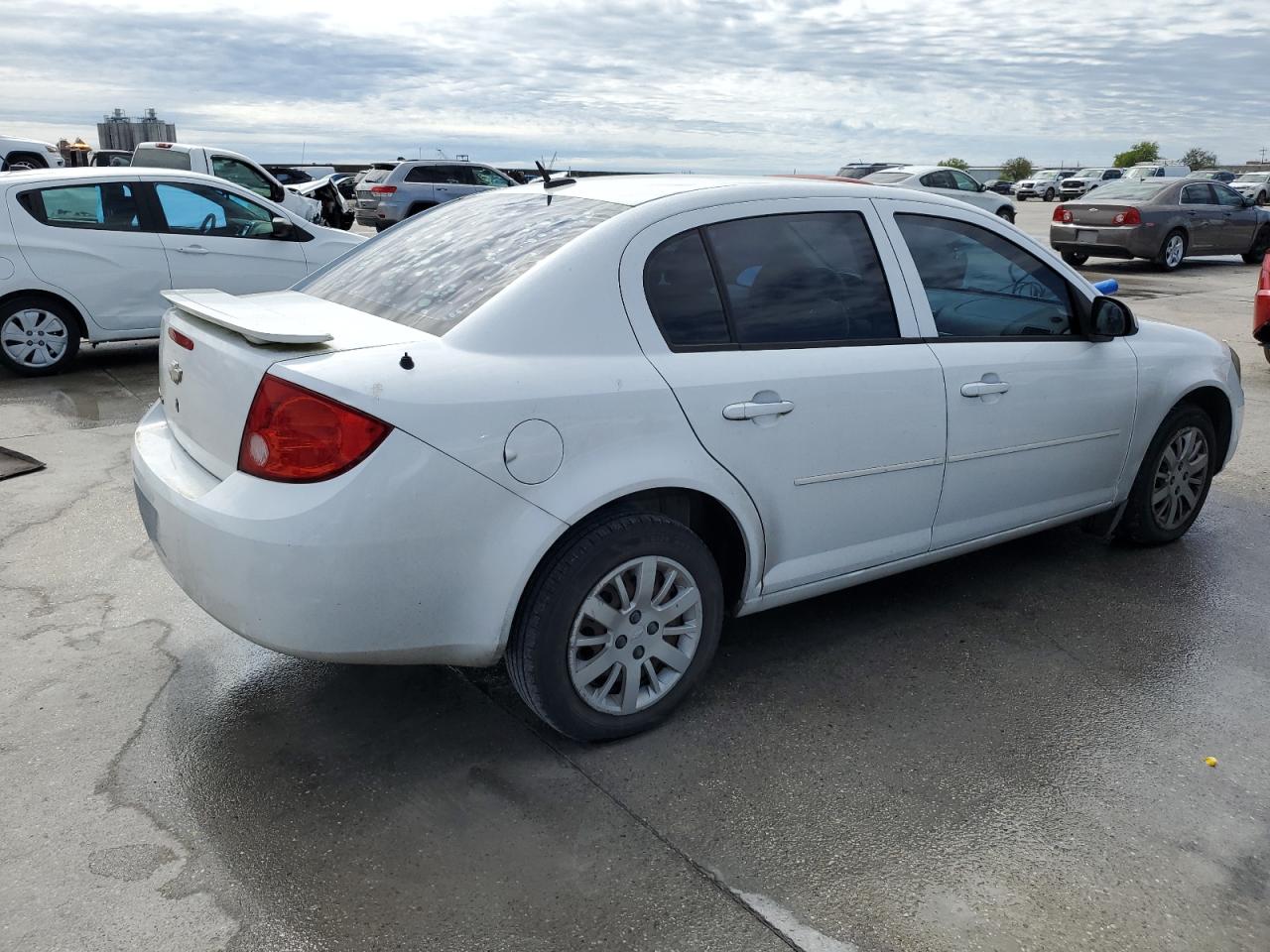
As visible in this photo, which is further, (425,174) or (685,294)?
(425,174)

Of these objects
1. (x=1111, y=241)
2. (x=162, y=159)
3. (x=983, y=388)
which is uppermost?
(x=162, y=159)

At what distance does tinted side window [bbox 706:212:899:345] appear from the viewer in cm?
339

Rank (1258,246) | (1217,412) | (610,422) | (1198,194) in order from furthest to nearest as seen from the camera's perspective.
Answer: (1258,246) → (1198,194) → (1217,412) → (610,422)

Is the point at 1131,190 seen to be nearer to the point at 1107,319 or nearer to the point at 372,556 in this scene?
the point at 1107,319

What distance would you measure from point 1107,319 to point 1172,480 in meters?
1.01

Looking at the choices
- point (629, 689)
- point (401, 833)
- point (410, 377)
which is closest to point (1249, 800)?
point (629, 689)

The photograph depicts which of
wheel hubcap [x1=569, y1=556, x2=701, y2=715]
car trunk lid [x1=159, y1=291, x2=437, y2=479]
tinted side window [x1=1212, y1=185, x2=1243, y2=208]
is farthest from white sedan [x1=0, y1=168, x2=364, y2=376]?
tinted side window [x1=1212, y1=185, x2=1243, y2=208]

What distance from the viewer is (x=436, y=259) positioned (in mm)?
3551

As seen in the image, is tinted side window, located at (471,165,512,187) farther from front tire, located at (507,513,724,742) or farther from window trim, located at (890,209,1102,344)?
front tire, located at (507,513,724,742)

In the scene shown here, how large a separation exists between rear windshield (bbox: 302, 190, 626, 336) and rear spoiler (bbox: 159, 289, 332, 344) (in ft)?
0.95

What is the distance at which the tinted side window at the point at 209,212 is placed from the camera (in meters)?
9.06

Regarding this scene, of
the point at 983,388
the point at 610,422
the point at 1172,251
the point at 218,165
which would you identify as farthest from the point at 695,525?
the point at 1172,251

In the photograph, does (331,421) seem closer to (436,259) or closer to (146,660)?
(436,259)

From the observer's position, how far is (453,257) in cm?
351
